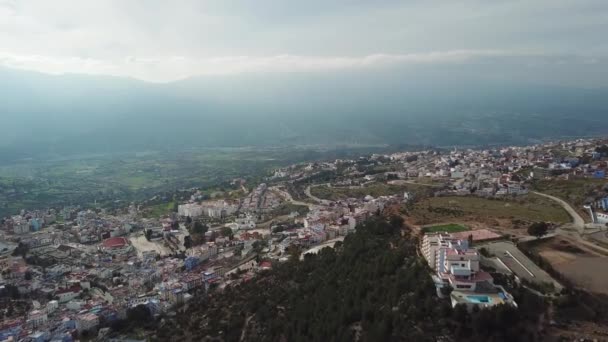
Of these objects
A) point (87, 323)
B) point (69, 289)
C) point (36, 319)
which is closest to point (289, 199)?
point (69, 289)

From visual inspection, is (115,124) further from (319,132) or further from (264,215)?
(264,215)

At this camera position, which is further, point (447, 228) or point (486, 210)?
point (486, 210)

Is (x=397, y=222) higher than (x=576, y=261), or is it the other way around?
(x=576, y=261)

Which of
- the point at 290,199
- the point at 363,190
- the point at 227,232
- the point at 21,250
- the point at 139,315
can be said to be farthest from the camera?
the point at 290,199

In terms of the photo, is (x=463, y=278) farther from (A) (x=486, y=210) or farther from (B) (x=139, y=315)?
(B) (x=139, y=315)

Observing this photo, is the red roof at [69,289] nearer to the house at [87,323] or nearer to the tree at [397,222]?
the house at [87,323]

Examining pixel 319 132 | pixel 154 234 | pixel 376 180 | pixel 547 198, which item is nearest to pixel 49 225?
pixel 154 234

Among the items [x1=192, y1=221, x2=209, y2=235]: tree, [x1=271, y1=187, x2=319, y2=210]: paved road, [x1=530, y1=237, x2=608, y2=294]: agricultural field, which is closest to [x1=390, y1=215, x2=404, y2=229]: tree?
→ [x1=530, y1=237, x2=608, y2=294]: agricultural field
